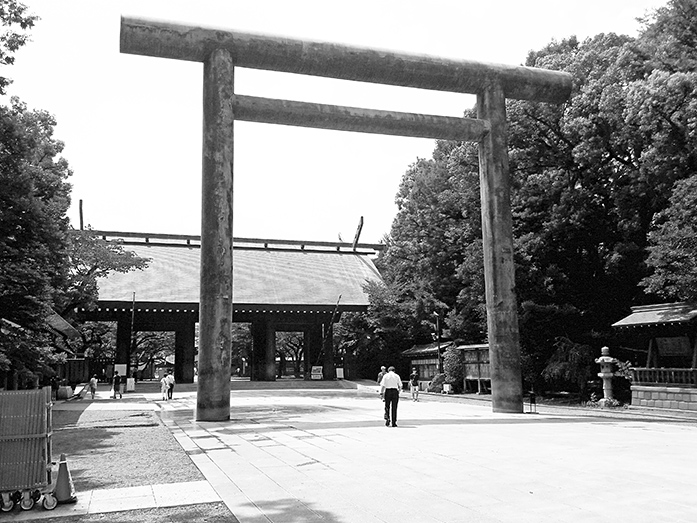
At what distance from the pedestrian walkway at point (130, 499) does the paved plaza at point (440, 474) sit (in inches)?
1.4

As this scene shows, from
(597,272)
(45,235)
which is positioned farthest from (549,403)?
(45,235)

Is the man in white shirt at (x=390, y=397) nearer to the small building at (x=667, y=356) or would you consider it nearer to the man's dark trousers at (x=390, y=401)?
the man's dark trousers at (x=390, y=401)

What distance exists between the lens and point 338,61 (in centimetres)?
1675

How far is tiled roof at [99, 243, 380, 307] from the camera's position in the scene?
130 ft

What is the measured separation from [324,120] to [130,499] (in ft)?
41.0

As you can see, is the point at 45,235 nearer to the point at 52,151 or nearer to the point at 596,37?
the point at 52,151

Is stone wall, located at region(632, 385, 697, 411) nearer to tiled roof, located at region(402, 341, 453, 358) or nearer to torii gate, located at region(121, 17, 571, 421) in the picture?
torii gate, located at region(121, 17, 571, 421)

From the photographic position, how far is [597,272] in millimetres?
28250

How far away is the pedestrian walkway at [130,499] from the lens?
630 cm

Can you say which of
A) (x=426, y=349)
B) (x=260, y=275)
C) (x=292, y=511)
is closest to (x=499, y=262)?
(x=292, y=511)

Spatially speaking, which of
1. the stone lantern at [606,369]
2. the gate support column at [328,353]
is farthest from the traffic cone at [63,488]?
the gate support column at [328,353]

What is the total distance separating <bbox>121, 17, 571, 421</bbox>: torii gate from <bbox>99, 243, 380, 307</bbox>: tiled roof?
23.7m

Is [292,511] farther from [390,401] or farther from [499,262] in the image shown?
[499,262]

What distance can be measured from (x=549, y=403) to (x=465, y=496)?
2052cm
